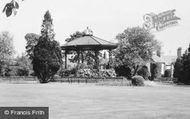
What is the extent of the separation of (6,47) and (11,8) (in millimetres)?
88318

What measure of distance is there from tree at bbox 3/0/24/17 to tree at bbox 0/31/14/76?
8442 cm

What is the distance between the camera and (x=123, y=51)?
80062 millimetres

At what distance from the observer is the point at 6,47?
297 feet

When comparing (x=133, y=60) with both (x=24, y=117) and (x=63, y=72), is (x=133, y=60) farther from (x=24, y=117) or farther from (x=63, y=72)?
(x=24, y=117)

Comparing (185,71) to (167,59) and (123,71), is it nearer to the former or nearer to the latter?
(123,71)

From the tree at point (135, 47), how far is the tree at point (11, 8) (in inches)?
2915

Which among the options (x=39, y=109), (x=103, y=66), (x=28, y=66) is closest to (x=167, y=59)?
(x=103, y=66)

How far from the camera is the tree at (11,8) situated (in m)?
4.66

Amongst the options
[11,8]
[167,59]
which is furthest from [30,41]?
[11,8]

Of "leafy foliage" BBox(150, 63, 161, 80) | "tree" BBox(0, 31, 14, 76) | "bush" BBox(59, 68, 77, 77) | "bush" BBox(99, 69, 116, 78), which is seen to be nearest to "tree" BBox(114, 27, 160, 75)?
"leafy foliage" BBox(150, 63, 161, 80)

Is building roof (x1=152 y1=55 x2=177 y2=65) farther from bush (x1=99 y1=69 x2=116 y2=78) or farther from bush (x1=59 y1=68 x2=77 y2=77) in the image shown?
bush (x1=59 y1=68 x2=77 y2=77)

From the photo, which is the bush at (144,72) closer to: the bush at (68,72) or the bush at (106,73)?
the bush at (106,73)

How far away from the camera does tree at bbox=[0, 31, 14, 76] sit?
87.7m

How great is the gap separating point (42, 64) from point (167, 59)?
208 feet
